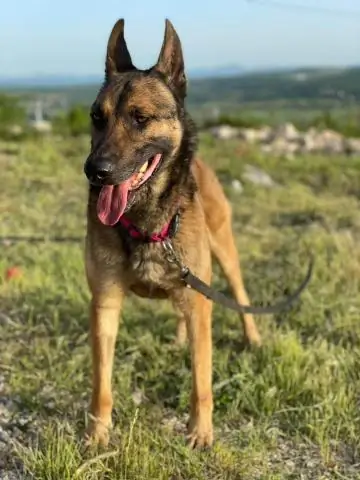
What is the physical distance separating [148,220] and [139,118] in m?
0.53

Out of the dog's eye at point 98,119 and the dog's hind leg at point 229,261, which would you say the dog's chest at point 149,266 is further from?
the dog's hind leg at point 229,261

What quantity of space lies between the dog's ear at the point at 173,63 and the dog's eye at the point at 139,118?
0.37 m

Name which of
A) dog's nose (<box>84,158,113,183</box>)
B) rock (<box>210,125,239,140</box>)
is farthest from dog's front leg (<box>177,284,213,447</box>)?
rock (<box>210,125,239,140</box>)

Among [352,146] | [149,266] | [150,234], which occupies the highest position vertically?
[150,234]

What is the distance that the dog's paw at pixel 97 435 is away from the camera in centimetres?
338

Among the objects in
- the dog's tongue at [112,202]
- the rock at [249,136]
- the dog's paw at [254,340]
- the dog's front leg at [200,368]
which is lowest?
the rock at [249,136]

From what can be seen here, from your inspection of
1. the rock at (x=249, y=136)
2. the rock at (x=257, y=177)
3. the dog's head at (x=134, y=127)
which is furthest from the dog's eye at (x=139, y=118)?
the rock at (x=249, y=136)

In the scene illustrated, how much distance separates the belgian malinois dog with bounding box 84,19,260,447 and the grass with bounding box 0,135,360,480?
0.23 m

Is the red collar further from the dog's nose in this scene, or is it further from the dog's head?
the dog's nose

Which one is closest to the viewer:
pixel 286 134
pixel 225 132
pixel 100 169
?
pixel 100 169

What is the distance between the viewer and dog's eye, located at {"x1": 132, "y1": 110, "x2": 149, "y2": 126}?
3.20 m

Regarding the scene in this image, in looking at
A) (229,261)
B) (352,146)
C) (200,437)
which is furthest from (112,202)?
(352,146)

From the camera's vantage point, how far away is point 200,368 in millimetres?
3607

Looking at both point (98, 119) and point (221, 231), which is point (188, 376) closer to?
point (221, 231)
